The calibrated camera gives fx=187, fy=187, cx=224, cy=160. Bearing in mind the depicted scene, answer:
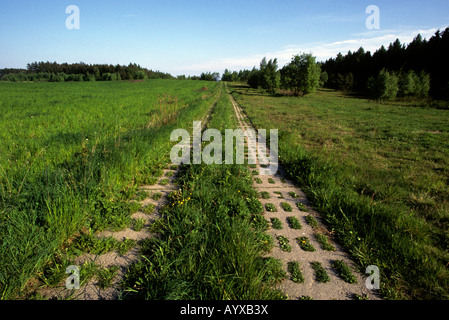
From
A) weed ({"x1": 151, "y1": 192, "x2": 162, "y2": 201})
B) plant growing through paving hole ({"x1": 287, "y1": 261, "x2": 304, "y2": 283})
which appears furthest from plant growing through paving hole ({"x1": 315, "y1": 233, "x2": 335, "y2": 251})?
weed ({"x1": 151, "y1": 192, "x2": 162, "y2": 201})

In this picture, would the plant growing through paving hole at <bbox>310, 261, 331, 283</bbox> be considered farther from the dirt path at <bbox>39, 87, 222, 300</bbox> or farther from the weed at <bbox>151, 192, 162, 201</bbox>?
the weed at <bbox>151, 192, 162, 201</bbox>

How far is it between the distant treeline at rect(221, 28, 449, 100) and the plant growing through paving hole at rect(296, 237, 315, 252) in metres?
40.7

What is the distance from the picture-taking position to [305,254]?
285 centimetres

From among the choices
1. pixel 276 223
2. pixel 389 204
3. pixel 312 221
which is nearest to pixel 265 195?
pixel 276 223

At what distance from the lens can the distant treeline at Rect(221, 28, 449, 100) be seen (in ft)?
113

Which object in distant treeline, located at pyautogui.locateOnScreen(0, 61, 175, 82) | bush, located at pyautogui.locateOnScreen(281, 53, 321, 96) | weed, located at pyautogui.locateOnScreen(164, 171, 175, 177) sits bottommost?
weed, located at pyautogui.locateOnScreen(164, 171, 175, 177)

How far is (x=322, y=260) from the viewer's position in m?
2.76

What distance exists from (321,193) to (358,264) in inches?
72.2

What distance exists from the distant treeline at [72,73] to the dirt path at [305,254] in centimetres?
9857

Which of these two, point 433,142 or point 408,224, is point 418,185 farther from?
point 433,142

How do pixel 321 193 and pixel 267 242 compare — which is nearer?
pixel 267 242

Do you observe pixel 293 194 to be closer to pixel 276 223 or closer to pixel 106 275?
pixel 276 223

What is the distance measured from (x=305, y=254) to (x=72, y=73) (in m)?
127

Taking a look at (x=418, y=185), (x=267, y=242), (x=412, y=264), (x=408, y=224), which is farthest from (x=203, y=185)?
(x=418, y=185)
